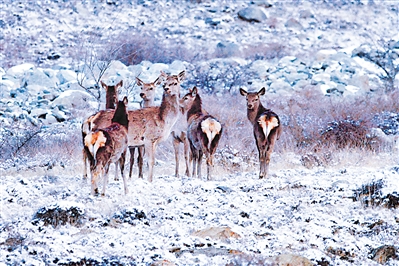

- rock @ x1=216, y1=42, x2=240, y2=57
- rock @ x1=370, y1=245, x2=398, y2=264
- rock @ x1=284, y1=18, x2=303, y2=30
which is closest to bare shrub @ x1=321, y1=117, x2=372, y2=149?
rock @ x1=370, y1=245, x2=398, y2=264

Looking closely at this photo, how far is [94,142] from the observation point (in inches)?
360

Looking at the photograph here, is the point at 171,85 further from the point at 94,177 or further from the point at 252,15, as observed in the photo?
the point at 252,15

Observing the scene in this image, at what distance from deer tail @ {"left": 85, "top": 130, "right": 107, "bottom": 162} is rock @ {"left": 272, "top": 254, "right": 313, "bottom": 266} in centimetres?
309

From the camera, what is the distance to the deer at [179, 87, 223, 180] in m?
11.6

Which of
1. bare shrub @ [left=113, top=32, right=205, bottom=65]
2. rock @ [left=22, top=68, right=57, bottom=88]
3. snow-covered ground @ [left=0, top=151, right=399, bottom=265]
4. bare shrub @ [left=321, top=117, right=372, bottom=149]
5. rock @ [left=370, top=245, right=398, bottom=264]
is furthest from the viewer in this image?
bare shrub @ [left=113, top=32, right=205, bottom=65]

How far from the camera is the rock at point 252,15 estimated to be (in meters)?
45.4

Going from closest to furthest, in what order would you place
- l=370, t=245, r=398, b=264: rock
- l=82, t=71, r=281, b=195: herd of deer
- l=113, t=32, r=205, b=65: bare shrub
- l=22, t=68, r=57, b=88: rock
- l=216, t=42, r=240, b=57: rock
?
l=370, t=245, r=398, b=264: rock
l=82, t=71, r=281, b=195: herd of deer
l=22, t=68, r=57, b=88: rock
l=113, t=32, r=205, b=65: bare shrub
l=216, t=42, r=240, b=57: rock

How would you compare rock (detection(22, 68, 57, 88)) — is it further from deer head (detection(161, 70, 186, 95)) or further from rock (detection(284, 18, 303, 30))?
rock (detection(284, 18, 303, 30))

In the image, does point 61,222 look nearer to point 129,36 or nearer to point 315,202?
point 315,202

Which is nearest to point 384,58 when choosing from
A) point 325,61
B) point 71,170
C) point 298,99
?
point 325,61

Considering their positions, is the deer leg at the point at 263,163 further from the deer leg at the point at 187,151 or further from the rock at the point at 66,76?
the rock at the point at 66,76

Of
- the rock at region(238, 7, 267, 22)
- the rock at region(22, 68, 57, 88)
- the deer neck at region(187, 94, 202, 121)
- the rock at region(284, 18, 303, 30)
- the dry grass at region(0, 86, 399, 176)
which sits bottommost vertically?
the dry grass at region(0, 86, 399, 176)

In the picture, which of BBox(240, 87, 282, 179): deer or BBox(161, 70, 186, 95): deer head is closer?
BBox(240, 87, 282, 179): deer

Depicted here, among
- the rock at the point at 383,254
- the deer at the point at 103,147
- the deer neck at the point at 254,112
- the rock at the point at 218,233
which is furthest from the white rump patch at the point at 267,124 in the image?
the rock at the point at 383,254
